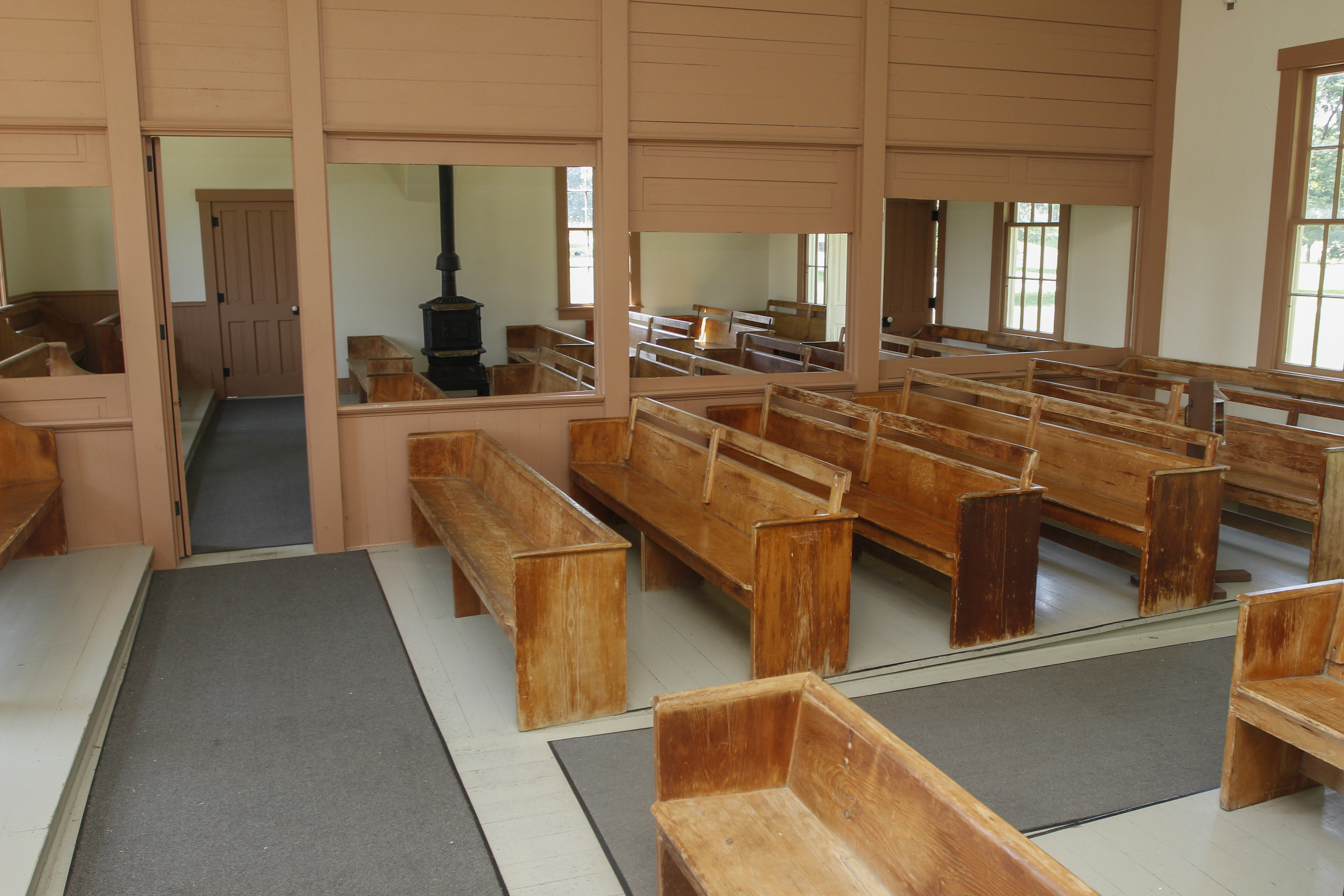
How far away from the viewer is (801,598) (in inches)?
145

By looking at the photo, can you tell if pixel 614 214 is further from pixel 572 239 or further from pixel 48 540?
pixel 572 239

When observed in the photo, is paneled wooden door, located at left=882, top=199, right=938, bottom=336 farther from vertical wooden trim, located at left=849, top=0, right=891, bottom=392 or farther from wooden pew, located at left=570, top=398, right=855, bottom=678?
wooden pew, located at left=570, top=398, right=855, bottom=678

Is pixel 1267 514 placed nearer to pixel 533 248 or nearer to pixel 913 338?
pixel 913 338

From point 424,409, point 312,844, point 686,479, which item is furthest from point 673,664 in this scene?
point 424,409

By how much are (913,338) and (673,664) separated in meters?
4.52

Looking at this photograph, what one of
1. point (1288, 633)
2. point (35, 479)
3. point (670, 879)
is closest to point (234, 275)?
point (35, 479)

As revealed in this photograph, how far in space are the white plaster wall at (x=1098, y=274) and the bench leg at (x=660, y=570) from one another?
388 centimetres

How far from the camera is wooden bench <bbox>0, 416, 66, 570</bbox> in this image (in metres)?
4.64

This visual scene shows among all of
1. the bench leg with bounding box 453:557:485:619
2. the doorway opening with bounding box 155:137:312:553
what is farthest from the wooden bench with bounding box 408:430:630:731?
the doorway opening with bounding box 155:137:312:553

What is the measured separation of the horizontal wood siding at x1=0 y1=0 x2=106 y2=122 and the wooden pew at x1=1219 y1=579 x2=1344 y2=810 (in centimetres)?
501

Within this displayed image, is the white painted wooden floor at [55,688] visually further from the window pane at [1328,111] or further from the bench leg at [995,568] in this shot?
the window pane at [1328,111]

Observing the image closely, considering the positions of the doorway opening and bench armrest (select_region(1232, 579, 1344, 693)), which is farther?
the doorway opening

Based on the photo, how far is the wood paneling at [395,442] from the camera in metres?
5.31

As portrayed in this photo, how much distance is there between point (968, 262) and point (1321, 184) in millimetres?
2537
